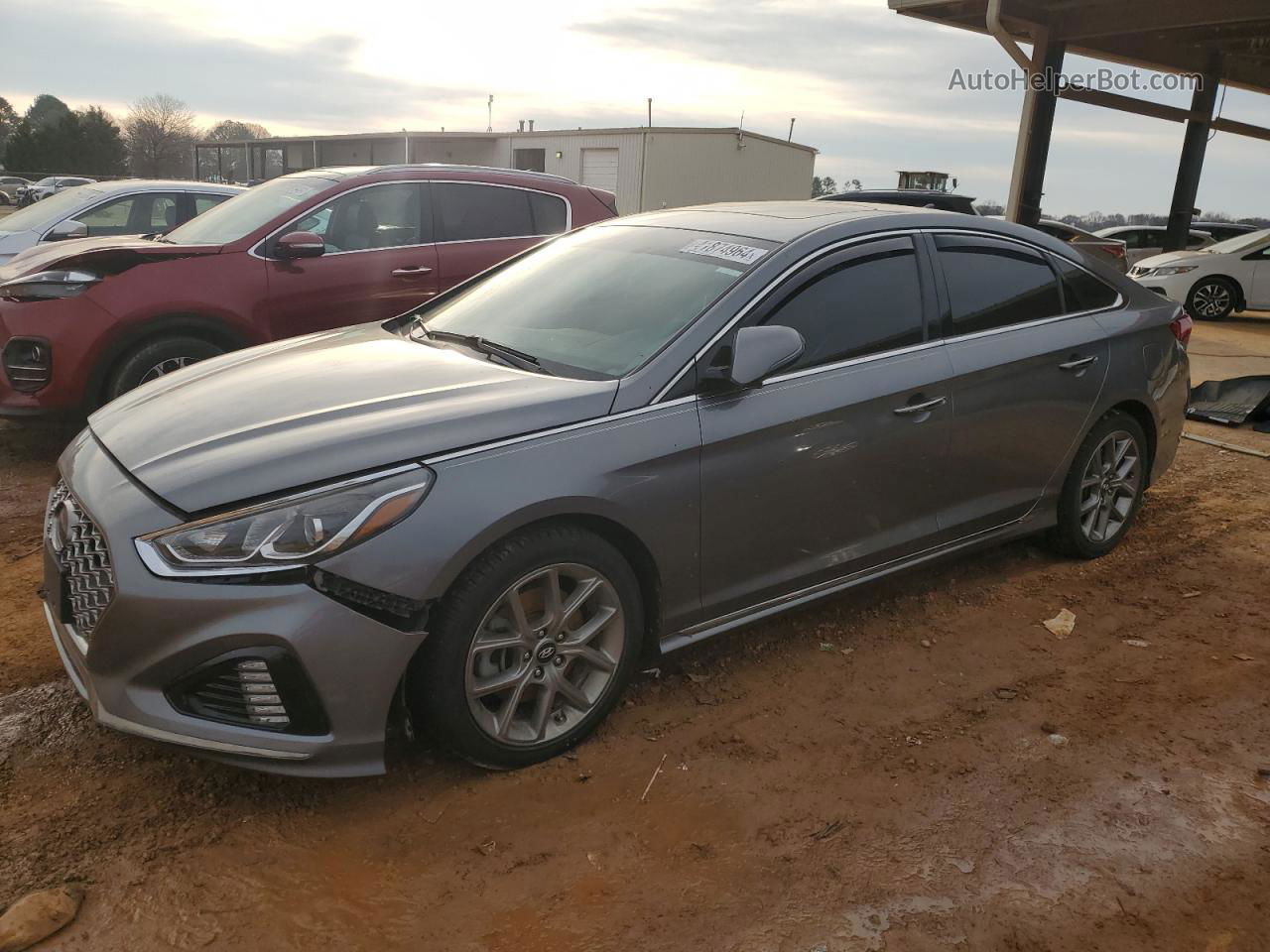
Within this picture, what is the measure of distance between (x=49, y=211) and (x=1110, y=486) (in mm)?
9055

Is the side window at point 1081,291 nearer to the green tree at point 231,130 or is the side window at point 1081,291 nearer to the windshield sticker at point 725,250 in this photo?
the windshield sticker at point 725,250

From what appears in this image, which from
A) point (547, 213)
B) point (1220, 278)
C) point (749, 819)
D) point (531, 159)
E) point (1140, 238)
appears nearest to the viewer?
point (749, 819)

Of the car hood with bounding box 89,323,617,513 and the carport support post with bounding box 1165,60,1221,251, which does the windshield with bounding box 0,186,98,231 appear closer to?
the car hood with bounding box 89,323,617,513

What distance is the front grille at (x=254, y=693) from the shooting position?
256 cm

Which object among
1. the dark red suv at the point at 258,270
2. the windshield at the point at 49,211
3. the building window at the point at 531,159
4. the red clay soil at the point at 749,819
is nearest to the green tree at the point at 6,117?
the building window at the point at 531,159

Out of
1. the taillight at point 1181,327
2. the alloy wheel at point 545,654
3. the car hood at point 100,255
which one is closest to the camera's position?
the alloy wheel at point 545,654

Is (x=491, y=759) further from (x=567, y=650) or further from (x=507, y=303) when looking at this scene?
(x=507, y=303)

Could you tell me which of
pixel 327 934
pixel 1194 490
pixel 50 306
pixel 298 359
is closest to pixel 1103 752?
pixel 327 934

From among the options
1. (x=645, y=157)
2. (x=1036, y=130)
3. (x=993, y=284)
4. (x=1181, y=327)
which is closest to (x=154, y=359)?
(x=993, y=284)

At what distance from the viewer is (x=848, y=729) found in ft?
11.2

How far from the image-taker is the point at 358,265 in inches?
257

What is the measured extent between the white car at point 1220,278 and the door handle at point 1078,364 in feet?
42.6

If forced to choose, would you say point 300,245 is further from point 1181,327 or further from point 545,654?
point 1181,327

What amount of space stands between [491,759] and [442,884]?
45 centimetres
